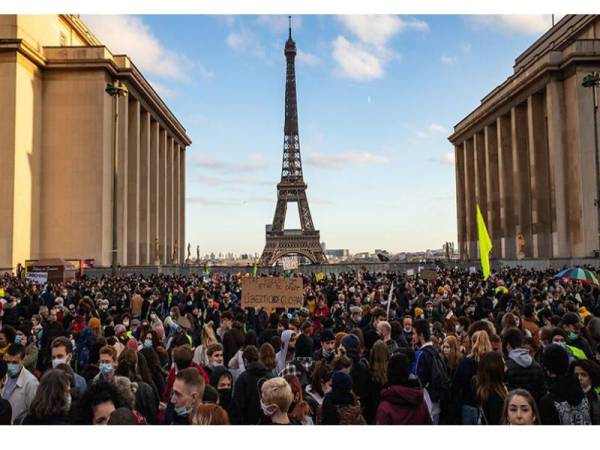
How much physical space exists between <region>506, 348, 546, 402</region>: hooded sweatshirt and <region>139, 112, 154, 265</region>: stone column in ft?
161

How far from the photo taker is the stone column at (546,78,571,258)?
4325 centimetres

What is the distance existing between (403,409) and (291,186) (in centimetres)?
8904

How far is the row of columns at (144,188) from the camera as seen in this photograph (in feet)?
146

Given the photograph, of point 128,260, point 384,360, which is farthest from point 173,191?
A: point 384,360

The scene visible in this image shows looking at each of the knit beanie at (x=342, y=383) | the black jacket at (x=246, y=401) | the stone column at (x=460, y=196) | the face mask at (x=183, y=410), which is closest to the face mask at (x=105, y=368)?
the black jacket at (x=246, y=401)

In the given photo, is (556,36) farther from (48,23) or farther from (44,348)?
(44,348)

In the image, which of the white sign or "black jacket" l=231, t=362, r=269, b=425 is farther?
the white sign

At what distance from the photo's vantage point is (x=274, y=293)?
40.8 ft

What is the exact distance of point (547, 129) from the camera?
4706 centimetres

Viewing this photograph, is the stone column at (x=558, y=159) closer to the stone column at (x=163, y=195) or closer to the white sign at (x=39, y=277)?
the white sign at (x=39, y=277)

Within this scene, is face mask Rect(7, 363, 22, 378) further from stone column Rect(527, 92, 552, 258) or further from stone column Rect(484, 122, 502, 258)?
Answer: stone column Rect(484, 122, 502, 258)

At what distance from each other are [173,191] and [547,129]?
41261mm

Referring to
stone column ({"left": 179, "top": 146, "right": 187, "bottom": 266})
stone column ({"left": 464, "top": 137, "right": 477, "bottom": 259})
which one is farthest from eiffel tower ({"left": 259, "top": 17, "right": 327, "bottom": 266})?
stone column ({"left": 464, "top": 137, "right": 477, "bottom": 259})

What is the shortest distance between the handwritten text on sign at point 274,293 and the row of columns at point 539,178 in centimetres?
3400
